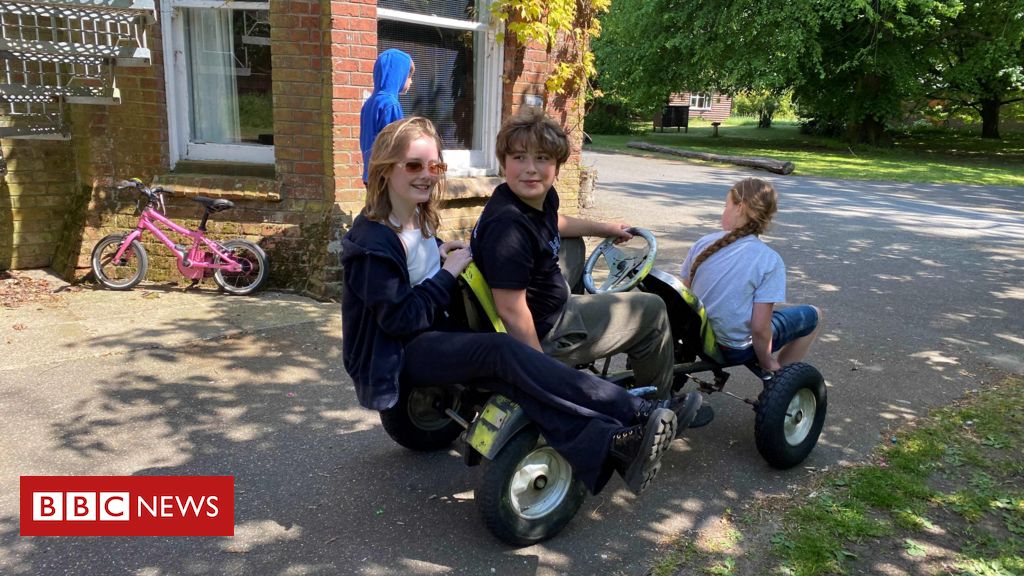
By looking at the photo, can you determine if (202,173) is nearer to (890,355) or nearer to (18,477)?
(18,477)

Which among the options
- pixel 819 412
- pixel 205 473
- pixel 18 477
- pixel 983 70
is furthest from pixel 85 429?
pixel 983 70

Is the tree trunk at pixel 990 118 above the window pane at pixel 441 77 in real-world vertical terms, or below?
above

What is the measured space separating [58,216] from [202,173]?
4.88ft

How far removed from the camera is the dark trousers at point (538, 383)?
269cm

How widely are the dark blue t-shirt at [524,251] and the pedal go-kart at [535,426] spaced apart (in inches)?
5.7

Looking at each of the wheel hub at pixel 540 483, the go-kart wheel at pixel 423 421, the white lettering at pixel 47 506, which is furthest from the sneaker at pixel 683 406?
the white lettering at pixel 47 506

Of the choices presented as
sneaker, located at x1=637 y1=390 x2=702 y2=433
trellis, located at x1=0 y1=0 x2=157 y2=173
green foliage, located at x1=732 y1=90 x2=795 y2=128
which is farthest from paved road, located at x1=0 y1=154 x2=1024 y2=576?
green foliage, located at x1=732 y1=90 x2=795 y2=128

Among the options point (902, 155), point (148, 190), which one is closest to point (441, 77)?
point (148, 190)

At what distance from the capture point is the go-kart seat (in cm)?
344

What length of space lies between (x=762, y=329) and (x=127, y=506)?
2.90 metres

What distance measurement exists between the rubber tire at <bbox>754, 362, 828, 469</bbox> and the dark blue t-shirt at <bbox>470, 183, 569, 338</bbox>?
111cm

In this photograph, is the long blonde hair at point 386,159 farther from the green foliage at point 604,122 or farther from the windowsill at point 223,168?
the green foliage at point 604,122

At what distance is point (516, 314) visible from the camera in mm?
2832

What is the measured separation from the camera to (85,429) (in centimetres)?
374
